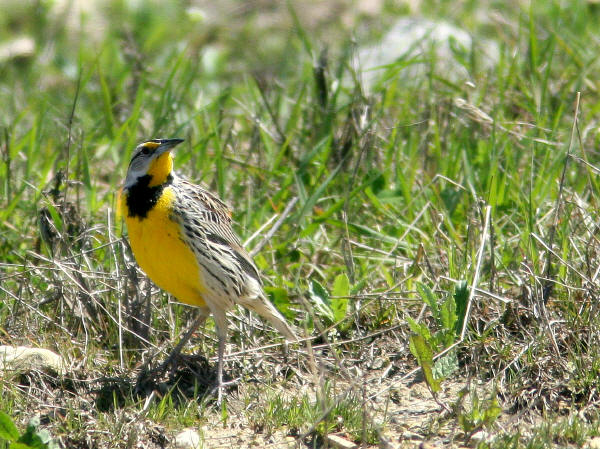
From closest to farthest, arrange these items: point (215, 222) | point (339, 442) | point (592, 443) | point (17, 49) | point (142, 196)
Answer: point (592, 443) → point (339, 442) → point (142, 196) → point (215, 222) → point (17, 49)

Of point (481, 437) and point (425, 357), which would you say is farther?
point (425, 357)

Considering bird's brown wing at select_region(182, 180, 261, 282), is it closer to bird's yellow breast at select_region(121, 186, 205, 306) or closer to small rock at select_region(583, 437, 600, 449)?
bird's yellow breast at select_region(121, 186, 205, 306)

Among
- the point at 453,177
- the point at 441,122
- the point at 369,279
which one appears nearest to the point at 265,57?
the point at 441,122

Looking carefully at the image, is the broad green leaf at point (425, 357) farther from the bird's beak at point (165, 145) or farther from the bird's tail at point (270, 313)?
the bird's beak at point (165, 145)

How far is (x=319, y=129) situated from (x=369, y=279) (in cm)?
138

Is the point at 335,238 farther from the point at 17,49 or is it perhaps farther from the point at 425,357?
the point at 17,49

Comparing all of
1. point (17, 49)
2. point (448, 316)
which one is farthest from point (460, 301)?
point (17, 49)

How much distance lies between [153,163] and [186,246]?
0.43 meters

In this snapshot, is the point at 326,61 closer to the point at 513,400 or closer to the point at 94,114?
the point at 94,114

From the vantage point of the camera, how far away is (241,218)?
5.59 m

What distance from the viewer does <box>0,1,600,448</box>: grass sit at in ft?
13.3

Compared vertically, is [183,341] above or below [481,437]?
above

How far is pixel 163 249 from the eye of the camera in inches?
169

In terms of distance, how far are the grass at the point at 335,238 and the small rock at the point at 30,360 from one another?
0.17 ft
